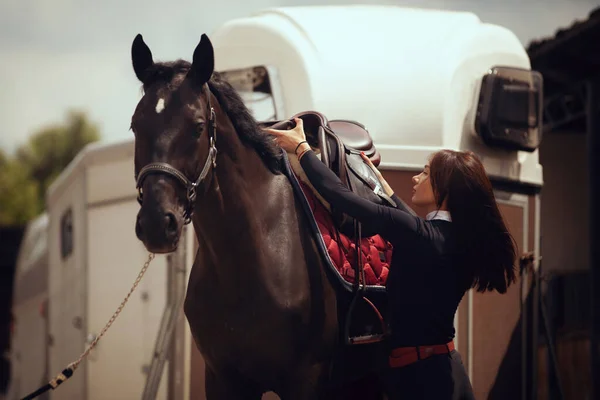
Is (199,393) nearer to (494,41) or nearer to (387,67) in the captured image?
(387,67)

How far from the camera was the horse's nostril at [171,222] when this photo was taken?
3.20 metres

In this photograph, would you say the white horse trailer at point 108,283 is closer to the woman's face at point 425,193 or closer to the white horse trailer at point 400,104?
the white horse trailer at point 400,104

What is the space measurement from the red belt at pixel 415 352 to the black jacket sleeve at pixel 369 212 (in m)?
0.42

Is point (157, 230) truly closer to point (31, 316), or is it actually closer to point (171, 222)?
point (171, 222)

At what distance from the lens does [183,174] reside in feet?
11.0

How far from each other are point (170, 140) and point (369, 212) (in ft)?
2.63

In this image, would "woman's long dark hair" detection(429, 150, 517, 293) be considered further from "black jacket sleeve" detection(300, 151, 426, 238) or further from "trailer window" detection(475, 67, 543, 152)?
"trailer window" detection(475, 67, 543, 152)

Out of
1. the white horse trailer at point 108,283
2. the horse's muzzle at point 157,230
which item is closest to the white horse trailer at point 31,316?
the white horse trailer at point 108,283

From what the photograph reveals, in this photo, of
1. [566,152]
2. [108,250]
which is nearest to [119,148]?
[108,250]

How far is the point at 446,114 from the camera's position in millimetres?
5660

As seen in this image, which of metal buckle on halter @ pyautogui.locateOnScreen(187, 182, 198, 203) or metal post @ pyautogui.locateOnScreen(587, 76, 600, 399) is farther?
metal post @ pyautogui.locateOnScreen(587, 76, 600, 399)

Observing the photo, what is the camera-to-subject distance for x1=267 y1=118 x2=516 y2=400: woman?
3.60m

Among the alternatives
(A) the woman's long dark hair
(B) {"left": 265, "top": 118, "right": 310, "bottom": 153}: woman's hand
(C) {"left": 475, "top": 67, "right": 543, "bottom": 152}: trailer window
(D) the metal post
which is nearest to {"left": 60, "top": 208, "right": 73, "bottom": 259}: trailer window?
(C) {"left": 475, "top": 67, "right": 543, "bottom": 152}: trailer window

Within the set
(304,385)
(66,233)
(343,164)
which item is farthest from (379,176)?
(66,233)
